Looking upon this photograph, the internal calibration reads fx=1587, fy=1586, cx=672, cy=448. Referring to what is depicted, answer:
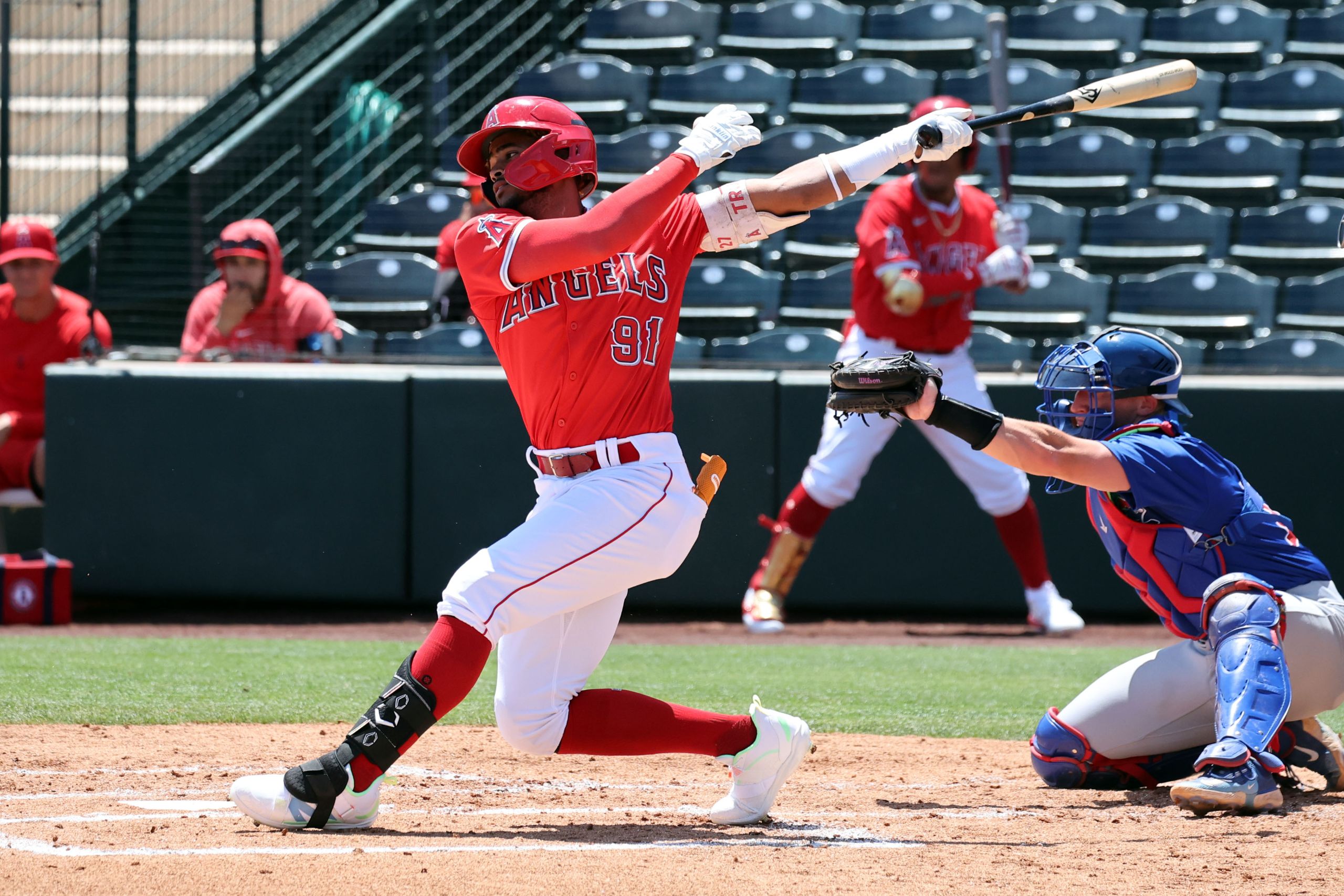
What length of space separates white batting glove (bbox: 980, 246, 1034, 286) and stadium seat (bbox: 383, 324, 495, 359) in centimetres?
258

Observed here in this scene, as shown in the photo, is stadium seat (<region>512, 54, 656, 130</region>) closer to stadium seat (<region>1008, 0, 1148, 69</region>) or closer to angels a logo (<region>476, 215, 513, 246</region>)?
stadium seat (<region>1008, 0, 1148, 69</region>)

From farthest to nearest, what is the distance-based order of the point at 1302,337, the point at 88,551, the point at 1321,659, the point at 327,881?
the point at 1302,337
the point at 88,551
the point at 1321,659
the point at 327,881

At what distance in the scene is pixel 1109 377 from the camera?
373cm

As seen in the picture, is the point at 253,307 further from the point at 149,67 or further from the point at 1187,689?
the point at 1187,689

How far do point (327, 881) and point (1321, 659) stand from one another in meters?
2.28

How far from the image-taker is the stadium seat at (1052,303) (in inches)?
330

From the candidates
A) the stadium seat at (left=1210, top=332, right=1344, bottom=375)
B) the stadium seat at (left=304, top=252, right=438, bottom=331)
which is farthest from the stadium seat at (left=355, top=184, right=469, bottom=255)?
the stadium seat at (left=1210, top=332, right=1344, bottom=375)

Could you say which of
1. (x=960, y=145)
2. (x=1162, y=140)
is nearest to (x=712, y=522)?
(x=960, y=145)

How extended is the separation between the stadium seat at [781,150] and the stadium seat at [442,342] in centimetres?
199

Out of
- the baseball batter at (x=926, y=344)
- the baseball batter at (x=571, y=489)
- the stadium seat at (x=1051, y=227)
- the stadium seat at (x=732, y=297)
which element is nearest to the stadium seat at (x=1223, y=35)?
the stadium seat at (x=1051, y=227)

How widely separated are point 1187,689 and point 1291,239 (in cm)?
588

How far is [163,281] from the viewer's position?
8.27m

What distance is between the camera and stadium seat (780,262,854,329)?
851 centimetres

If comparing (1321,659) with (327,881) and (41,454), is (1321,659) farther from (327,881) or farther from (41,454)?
(41,454)
